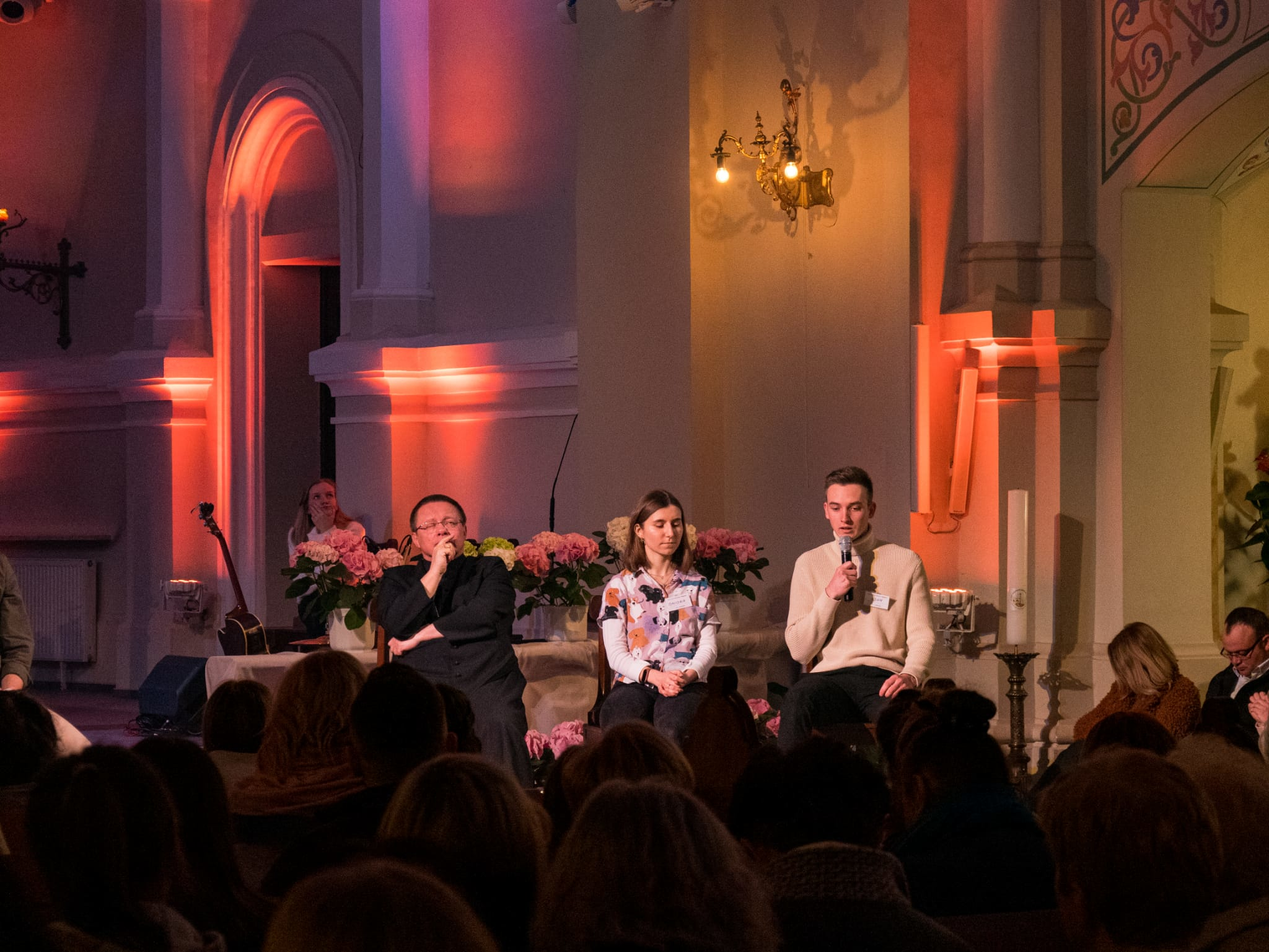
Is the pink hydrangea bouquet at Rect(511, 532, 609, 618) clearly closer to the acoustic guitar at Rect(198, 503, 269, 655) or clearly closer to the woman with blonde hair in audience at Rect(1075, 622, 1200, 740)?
the woman with blonde hair in audience at Rect(1075, 622, 1200, 740)

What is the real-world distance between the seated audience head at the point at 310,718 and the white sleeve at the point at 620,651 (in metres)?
2.27

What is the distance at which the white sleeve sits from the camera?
18.0ft

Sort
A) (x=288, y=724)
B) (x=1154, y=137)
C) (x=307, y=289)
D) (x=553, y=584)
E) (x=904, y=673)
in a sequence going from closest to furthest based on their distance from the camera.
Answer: (x=288, y=724)
(x=904, y=673)
(x=1154, y=137)
(x=553, y=584)
(x=307, y=289)

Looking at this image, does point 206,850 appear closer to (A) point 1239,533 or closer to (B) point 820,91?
(B) point 820,91

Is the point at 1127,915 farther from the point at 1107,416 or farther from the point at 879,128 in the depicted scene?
the point at 879,128

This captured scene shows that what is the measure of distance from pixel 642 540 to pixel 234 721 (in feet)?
7.83

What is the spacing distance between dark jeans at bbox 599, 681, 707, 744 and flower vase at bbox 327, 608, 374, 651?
1159mm

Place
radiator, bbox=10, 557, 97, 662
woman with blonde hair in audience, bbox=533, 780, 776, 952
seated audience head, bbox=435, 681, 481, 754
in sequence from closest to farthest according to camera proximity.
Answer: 1. woman with blonde hair in audience, bbox=533, 780, 776, 952
2. seated audience head, bbox=435, 681, 481, 754
3. radiator, bbox=10, 557, 97, 662

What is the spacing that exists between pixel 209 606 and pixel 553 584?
15.7 feet

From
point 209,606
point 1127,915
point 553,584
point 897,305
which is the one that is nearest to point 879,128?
point 897,305

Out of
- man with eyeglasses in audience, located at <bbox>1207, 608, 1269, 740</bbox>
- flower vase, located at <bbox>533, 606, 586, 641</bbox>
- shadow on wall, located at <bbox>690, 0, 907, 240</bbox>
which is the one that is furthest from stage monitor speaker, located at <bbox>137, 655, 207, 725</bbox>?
man with eyeglasses in audience, located at <bbox>1207, 608, 1269, 740</bbox>

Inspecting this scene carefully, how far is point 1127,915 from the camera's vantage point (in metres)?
1.95

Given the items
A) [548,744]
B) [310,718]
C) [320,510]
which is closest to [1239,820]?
[310,718]

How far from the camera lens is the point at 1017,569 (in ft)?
19.8
